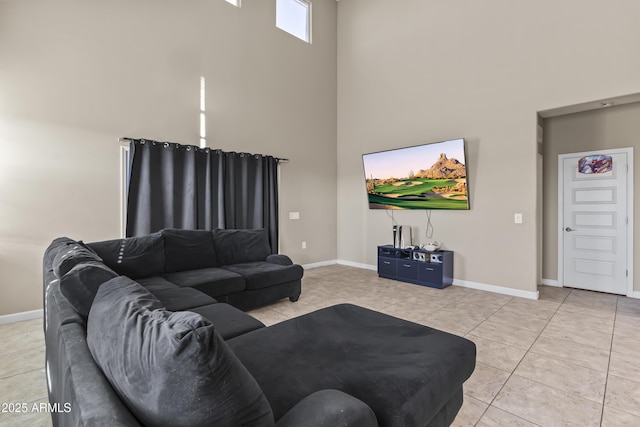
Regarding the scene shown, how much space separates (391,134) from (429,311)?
3.27 metres

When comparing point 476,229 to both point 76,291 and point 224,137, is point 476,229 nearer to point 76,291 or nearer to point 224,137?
point 224,137

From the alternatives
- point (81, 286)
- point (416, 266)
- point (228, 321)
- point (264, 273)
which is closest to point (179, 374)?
point (81, 286)

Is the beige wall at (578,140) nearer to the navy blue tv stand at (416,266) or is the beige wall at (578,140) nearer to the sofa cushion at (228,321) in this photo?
the navy blue tv stand at (416,266)

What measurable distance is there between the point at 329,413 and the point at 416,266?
4.26 meters

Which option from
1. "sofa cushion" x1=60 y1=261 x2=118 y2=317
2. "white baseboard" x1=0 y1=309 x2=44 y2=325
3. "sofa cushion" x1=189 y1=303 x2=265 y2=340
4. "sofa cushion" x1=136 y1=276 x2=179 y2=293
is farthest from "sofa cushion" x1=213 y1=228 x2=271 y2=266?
"sofa cushion" x1=60 y1=261 x2=118 y2=317

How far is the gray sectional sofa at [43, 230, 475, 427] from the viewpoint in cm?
78

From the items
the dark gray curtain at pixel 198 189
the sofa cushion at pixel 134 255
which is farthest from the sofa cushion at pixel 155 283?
the dark gray curtain at pixel 198 189

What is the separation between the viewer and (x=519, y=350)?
2758 millimetres

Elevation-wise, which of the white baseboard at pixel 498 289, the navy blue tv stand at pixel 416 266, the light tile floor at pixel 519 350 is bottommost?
the light tile floor at pixel 519 350

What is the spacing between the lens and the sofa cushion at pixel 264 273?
3.69m

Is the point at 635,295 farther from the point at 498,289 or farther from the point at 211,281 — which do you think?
the point at 211,281

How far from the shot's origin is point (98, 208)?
156 inches

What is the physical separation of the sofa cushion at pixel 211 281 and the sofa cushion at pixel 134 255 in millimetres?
192

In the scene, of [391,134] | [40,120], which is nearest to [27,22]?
[40,120]
